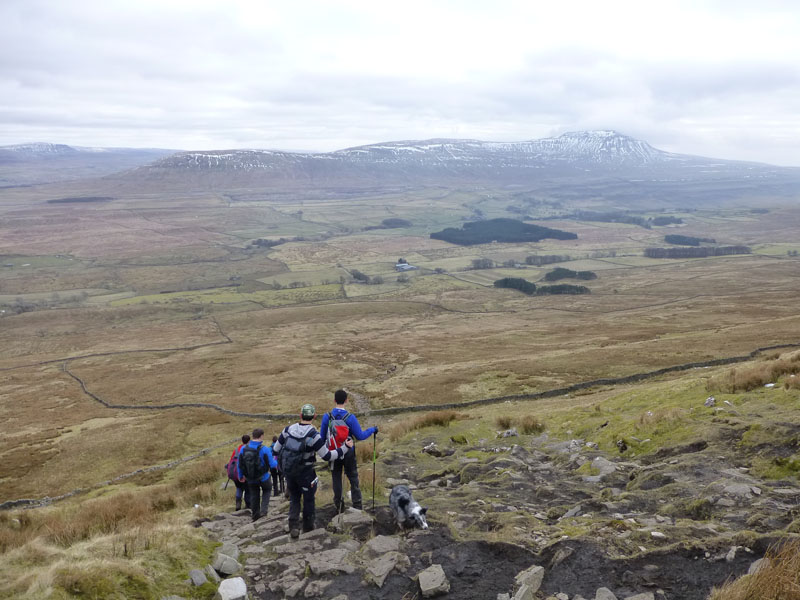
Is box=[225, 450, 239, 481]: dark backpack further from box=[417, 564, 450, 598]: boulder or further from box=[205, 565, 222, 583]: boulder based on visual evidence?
box=[417, 564, 450, 598]: boulder

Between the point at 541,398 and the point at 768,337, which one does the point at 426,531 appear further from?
the point at 768,337

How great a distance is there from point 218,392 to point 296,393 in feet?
33.0

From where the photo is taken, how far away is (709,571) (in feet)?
30.0

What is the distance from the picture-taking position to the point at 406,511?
1242cm

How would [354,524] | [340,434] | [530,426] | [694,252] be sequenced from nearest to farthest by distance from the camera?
[354,524]
[340,434]
[530,426]
[694,252]

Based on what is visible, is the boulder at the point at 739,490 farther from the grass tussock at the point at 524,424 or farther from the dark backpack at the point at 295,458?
the grass tussock at the point at 524,424

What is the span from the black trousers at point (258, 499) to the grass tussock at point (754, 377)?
1818cm

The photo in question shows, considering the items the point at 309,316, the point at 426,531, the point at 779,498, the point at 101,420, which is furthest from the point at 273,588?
the point at 309,316

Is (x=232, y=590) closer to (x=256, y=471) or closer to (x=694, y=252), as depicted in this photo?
(x=256, y=471)

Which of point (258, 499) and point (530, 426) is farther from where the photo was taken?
point (530, 426)

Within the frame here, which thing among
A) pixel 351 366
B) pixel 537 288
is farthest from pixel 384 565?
pixel 537 288

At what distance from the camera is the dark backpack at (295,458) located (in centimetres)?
1241

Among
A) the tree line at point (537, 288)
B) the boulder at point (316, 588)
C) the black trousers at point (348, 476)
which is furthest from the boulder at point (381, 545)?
the tree line at point (537, 288)

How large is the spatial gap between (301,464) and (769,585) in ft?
29.2
